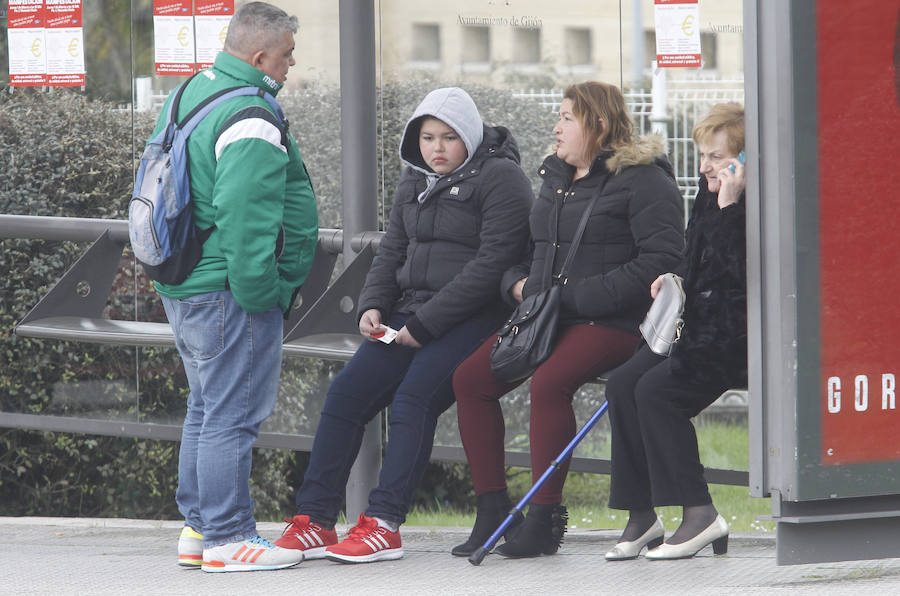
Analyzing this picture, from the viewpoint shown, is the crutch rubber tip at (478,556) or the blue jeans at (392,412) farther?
the blue jeans at (392,412)

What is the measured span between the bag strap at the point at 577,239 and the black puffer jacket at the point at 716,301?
425 mm

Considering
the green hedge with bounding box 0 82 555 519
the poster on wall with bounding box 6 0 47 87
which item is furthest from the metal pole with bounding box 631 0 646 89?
the poster on wall with bounding box 6 0 47 87

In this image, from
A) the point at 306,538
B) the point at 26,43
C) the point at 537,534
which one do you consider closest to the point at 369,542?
the point at 306,538

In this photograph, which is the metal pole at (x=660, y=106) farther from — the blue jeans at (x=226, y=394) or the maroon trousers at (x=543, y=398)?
the blue jeans at (x=226, y=394)

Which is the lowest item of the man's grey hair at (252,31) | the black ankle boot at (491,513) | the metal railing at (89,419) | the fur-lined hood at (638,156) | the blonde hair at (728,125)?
the black ankle boot at (491,513)

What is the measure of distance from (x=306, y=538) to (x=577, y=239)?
1.32 metres

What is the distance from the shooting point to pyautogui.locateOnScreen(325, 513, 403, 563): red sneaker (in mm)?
4859

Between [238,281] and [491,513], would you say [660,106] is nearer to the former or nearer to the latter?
[491,513]

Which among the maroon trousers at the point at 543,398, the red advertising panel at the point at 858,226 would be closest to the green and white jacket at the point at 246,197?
the maroon trousers at the point at 543,398

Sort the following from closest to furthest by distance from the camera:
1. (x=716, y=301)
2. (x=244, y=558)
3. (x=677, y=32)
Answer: (x=716, y=301)
(x=244, y=558)
(x=677, y=32)

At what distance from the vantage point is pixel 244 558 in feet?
15.9

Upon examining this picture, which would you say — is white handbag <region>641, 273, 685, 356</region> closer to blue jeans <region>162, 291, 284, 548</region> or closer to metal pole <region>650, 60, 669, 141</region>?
blue jeans <region>162, 291, 284, 548</region>

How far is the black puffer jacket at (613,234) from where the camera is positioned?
477cm

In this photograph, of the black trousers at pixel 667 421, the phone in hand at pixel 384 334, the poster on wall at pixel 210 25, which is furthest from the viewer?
the poster on wall at pixel 210 25
